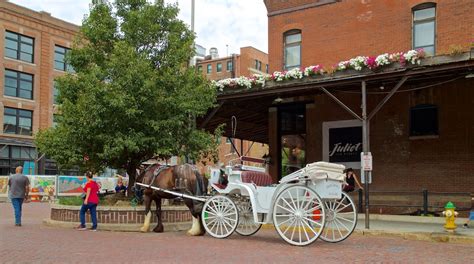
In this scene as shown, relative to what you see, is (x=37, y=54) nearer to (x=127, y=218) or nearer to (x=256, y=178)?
(x=127, y=218)

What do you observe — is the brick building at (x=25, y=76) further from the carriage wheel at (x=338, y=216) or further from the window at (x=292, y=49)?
the carriage wheel at (x=338, y=216)

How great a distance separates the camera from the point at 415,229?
14.5 metres

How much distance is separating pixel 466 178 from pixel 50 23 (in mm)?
42589

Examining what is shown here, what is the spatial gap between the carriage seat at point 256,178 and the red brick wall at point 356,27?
9940 millimetres

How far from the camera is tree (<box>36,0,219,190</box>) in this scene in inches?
567

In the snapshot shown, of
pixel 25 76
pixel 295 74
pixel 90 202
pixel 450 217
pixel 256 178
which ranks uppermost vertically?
pixel 25 76

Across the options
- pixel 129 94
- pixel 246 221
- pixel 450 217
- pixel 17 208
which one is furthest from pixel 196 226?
pixel 450 217

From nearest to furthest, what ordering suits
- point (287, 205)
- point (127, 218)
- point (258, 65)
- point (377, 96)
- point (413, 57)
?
point (287, 205), point (127, 218), point (413, 57), point (377, 96), point (258, 65)

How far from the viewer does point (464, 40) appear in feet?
61.2

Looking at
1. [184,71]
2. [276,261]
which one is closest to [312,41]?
[184,71]

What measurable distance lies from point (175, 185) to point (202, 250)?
11.6 ft

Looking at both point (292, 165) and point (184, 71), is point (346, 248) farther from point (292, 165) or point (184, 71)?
point (292, 165)

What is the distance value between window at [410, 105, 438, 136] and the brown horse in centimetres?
968

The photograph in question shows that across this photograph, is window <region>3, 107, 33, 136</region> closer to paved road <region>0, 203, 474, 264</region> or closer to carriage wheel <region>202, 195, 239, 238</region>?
paved road <region>0, 203, 474, 264</region>
